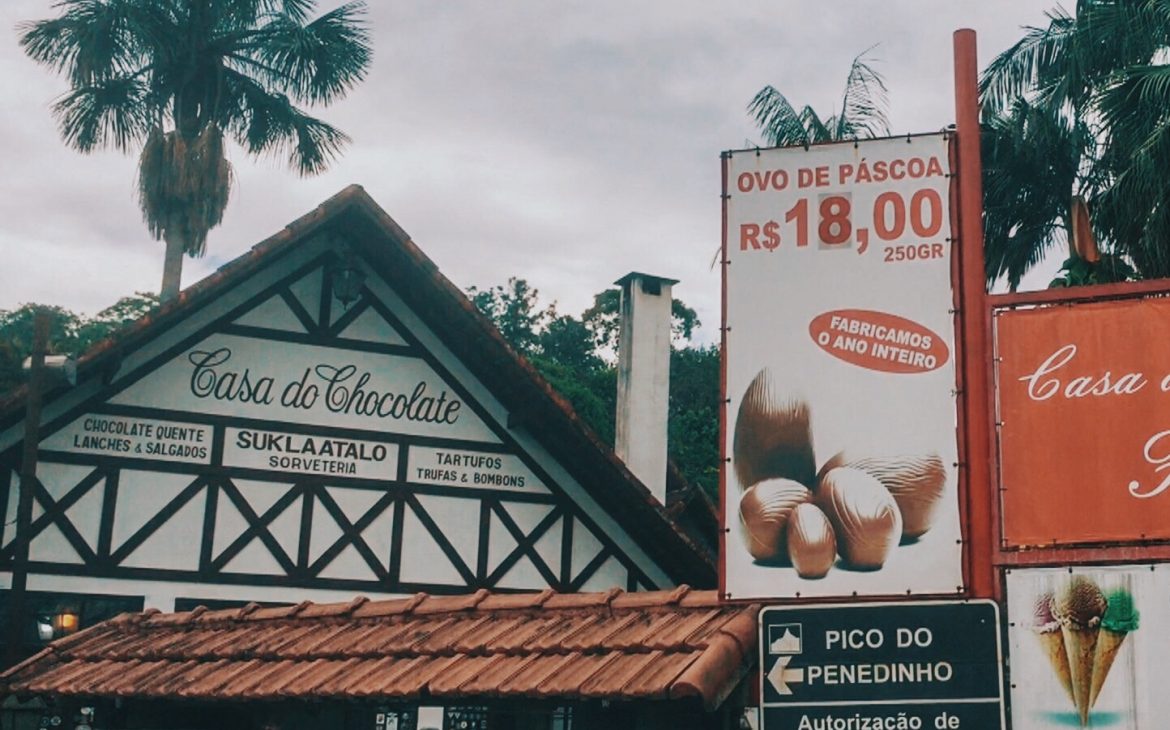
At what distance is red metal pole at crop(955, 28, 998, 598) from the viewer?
29.8 feet

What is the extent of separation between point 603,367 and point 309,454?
40859 millimetres

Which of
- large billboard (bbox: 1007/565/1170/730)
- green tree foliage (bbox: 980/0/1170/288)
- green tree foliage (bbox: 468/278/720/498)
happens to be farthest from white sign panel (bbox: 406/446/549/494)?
green tree foliage (bbox: 468/278/720/498)

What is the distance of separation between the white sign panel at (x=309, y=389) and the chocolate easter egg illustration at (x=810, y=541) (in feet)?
31.2

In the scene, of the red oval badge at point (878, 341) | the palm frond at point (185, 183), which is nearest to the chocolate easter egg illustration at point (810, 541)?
the red oval badge at point (878, 341)

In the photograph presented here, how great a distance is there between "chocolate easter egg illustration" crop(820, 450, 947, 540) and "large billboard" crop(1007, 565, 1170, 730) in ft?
2.58

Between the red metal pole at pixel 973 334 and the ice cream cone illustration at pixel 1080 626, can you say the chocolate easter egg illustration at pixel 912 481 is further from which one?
the ice cream cone illustration at pixel 1080 626

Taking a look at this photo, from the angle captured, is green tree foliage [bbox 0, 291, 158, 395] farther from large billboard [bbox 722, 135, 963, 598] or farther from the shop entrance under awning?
large billboard [bbox 722, 135, 963, 598]

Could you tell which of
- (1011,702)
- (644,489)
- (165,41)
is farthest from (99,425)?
(165,41)

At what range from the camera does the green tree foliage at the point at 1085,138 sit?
62.3ft

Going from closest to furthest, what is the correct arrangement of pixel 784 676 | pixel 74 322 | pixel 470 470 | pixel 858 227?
pixel 784 676, pixel 858 227, pixel 470 470, pixel 74 322

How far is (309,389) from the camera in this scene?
17984 millimetres

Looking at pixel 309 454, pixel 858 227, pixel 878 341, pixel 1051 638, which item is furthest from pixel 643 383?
pixel 1051 638

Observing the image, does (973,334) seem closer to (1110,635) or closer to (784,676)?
(1110,635)

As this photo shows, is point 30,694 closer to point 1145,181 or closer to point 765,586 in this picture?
point 765,586
